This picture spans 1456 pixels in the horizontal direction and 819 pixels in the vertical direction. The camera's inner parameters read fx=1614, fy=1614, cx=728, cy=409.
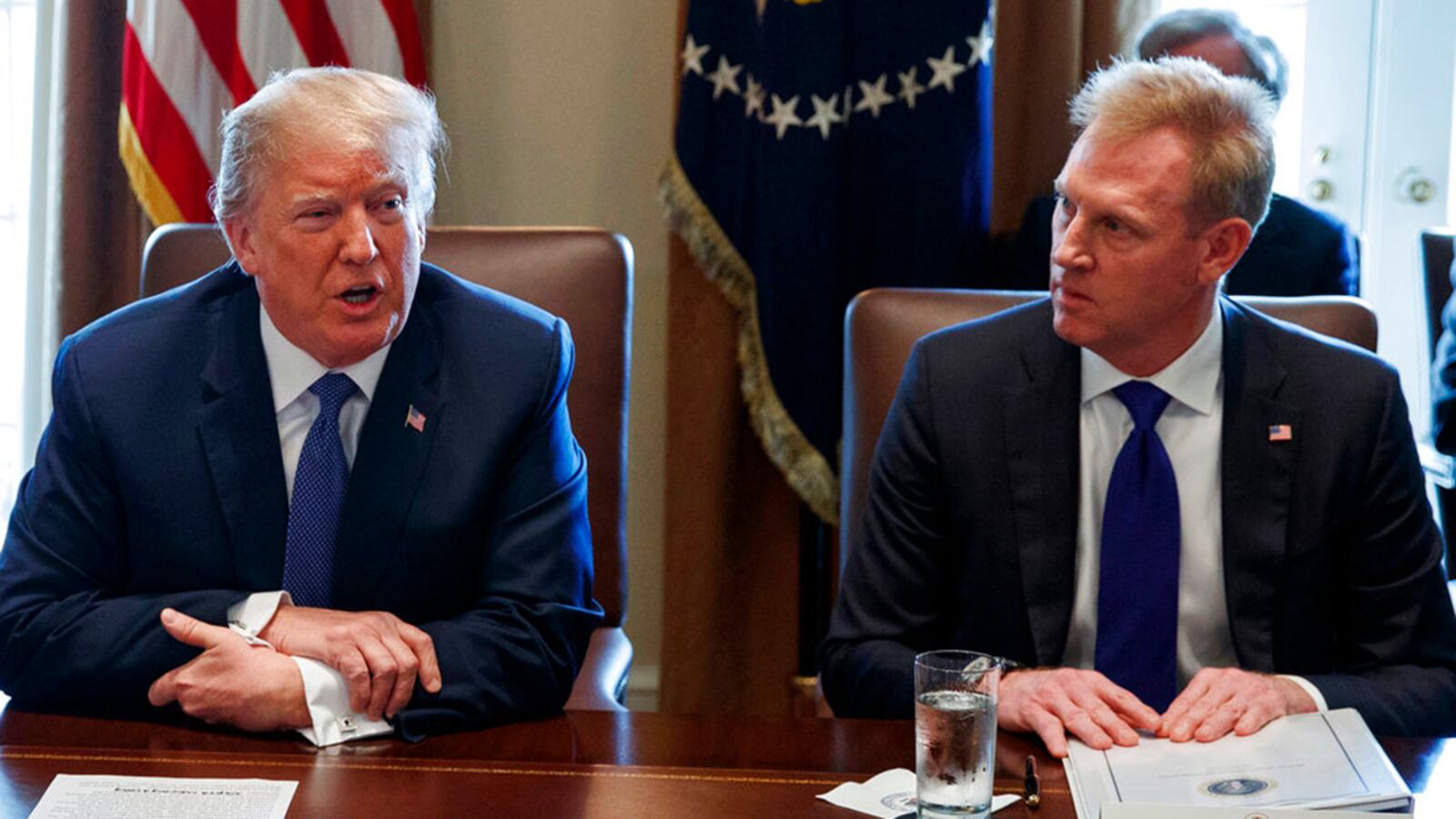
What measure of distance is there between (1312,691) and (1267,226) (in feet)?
4.97

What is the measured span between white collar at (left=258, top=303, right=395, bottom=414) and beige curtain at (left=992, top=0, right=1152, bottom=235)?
1.79 m

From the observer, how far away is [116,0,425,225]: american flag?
314cm

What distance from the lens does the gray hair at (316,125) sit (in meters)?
1.85

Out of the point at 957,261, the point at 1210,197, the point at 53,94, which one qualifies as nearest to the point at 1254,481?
the point at 1210,197

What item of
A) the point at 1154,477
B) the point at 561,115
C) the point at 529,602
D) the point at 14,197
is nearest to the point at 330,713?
the point at 529,602

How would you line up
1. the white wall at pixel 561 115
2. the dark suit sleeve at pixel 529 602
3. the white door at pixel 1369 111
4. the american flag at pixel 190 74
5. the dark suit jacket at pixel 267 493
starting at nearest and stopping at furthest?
the dark suit sleeve at pixel 529 602, the dark suit jacket at pixel 267 493, the american flag at pixel 190 74, the white wall at pixel 561 115, the white door at pixel 1369 111

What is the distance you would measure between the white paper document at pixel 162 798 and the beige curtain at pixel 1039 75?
2.35 meters

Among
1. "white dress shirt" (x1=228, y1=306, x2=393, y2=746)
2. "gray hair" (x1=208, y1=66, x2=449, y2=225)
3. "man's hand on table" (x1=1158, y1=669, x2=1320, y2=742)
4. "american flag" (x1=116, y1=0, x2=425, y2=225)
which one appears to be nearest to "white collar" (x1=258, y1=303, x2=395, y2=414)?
"white dress shirt" (x1=228, y1=306, x2=393, y2=746)

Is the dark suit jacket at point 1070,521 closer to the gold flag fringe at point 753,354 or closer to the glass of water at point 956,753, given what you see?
the glass of water at point 956,753

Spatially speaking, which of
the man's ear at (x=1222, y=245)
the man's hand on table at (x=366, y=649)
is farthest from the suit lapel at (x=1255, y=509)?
the man's hand on table at (x=366, y=649)

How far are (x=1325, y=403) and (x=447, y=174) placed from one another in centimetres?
220

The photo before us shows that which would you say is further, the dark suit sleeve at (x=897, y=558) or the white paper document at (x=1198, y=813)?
Result: the dark suit sleeve at (x=897, y=558)

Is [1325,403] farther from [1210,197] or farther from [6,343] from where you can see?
[6,343]

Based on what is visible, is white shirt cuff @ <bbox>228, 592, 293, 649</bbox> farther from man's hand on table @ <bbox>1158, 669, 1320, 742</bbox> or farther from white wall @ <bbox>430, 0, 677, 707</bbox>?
white wall @ <bbox>430, 0, 677, 707</bbox>
